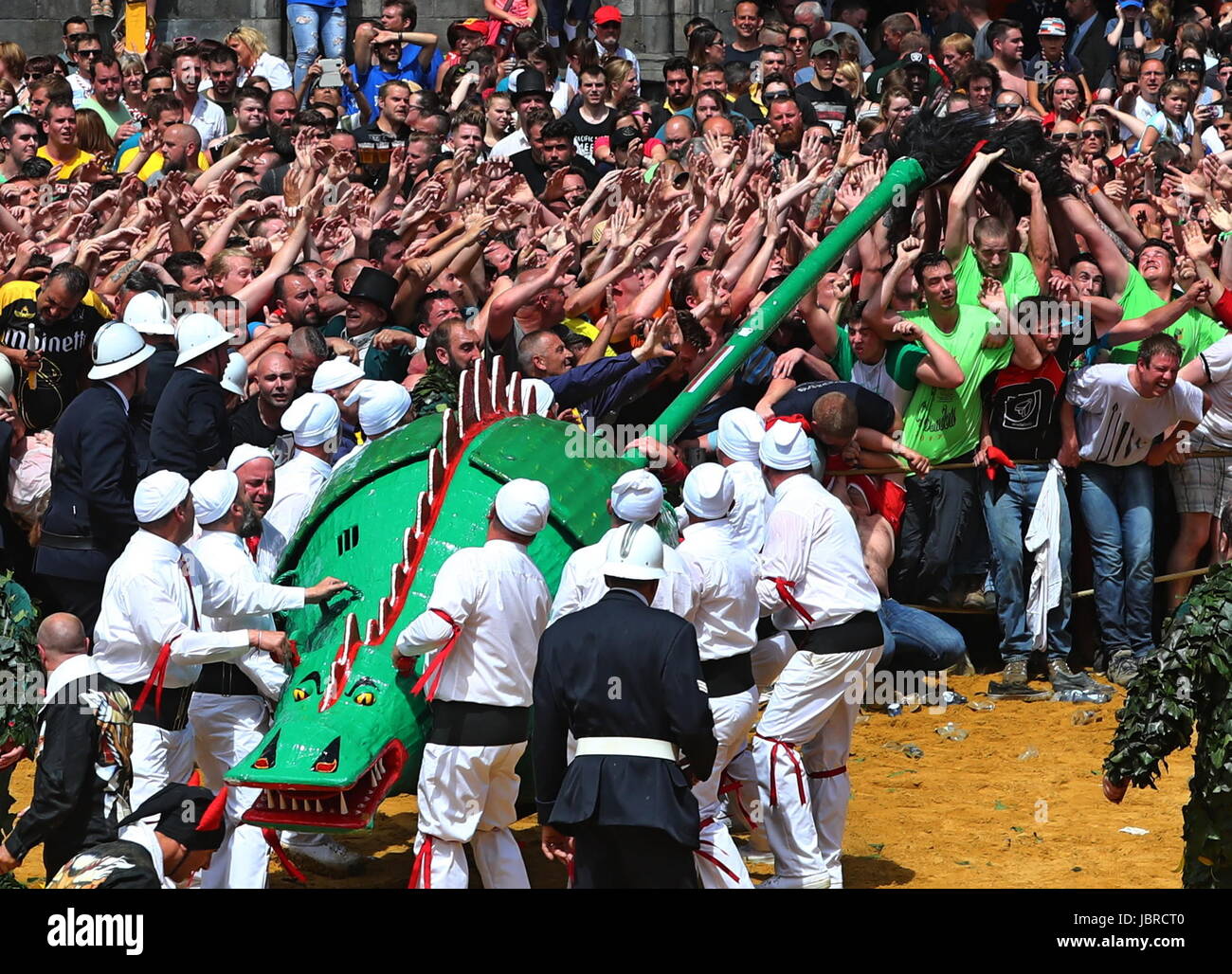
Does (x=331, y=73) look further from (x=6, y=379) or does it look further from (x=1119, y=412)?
(x=1119, y=412)

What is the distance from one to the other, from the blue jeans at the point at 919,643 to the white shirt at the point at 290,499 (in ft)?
11.3

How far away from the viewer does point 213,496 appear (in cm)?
791

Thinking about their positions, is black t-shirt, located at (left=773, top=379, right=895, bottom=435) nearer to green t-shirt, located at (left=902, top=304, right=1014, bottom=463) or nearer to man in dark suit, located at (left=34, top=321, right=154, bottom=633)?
green t-shirt, located at (left=902, top=304, right=1014, bottom=463)

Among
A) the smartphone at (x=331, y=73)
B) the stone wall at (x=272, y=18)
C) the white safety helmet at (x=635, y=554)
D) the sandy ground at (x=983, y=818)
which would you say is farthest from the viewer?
the stone wall at (x=272, y=18)

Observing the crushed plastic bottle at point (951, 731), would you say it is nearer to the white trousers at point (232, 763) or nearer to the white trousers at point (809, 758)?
the white trousers at point (809, 758)

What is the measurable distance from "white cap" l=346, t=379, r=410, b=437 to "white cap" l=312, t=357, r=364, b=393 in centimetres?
61

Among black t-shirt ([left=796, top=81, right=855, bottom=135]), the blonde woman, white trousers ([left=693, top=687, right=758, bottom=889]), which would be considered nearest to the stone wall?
the blonde woman

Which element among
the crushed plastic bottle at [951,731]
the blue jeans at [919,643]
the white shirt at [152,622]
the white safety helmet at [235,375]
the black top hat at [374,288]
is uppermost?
the black top hat at [374,288]

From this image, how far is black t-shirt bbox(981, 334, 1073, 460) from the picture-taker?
36.6ft

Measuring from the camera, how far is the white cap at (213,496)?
7.91 meters

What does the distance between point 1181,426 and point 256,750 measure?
21.2 ft

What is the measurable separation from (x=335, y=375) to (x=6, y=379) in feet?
5.99

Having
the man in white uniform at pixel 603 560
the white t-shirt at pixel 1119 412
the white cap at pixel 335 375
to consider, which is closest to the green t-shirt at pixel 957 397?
the white t-shirt at pixel 1119 412

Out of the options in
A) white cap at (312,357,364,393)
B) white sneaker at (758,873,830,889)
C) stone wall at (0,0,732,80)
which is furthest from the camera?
stone wall at (0,0,732,80)
